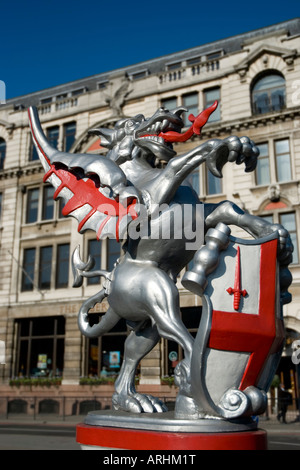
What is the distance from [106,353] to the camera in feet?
68.8

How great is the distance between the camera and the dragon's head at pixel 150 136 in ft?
16.3

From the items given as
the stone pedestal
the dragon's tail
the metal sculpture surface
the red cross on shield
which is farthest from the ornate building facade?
the stone pedestal

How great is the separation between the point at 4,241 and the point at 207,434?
21.6 metres

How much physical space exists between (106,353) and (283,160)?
1132 centimetres

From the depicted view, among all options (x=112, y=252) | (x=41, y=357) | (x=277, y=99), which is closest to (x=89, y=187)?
(x=112, y=252)

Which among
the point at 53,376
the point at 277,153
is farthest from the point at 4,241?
the point at 277,153

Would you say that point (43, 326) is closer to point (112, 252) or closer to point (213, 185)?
point (112, 252)

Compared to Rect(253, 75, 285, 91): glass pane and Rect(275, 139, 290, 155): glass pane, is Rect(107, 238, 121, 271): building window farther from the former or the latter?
Rect(253, 75, 285, 91): glass pane

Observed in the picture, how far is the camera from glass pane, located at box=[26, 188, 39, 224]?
79.1 feet

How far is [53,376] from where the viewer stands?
69.6ft

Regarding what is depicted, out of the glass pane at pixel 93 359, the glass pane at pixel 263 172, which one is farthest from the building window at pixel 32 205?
the glass pane at pixel 263 172

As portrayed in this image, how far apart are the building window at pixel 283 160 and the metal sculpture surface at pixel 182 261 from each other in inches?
586

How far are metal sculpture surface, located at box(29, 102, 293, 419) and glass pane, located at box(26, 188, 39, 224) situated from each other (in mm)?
18791
